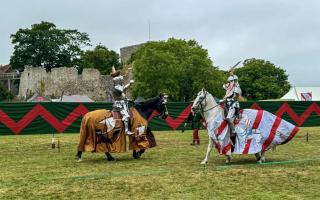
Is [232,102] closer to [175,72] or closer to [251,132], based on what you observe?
[251,132]

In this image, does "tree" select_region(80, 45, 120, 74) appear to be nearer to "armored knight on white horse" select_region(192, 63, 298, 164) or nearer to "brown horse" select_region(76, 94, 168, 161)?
"brown horse" select_region(76, 94, 168, 161)

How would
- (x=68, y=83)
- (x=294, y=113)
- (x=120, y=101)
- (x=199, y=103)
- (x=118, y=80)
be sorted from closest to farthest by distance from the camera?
(x=199, y=103) < (x=120, y=101) < (x=118, y=80) < (x=294, y=113) < (x=68, y=83)

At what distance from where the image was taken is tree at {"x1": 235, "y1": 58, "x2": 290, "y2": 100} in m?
85.1

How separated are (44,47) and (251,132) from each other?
75272 mm

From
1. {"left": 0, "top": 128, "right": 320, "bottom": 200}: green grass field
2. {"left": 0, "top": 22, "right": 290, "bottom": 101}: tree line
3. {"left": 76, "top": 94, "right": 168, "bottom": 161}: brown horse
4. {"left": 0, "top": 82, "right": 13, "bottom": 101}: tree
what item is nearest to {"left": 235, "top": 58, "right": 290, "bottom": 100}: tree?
→ {"left": 0, "top": 22, "right": 290, "bottom": 101}: tree line

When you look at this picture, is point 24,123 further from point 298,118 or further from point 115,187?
point 298,118

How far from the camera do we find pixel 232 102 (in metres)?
12.5

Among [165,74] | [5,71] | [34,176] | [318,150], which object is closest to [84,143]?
[34,176]

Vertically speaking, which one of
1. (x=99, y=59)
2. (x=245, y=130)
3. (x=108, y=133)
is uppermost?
(x=99, y=59)

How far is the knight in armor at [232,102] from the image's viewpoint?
12.4 m

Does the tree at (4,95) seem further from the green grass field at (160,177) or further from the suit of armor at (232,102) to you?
the suit of armor at (232,102)

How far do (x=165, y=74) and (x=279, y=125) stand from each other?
45.2m

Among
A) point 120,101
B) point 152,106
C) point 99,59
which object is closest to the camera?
point 120,101

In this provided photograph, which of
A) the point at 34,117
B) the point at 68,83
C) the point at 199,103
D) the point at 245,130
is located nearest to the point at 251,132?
the point at 245,130
